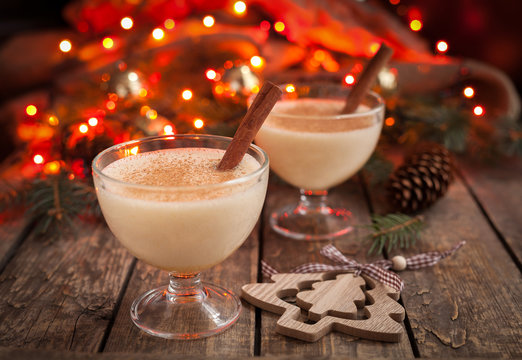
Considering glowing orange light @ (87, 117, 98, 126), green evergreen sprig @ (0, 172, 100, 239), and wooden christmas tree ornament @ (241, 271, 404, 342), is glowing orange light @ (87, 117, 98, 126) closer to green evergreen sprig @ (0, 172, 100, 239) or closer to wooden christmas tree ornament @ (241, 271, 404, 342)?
green evergreen sprig @ (0, 172, 100, 239)

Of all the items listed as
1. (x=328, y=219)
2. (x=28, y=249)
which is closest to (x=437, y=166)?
(x=328, y=219)

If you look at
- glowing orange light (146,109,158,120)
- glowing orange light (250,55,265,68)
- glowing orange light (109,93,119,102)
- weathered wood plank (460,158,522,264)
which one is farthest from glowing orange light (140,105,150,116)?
weathered wood plank (460,158,522,264)

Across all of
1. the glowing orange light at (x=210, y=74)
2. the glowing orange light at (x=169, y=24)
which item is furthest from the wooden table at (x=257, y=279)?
the glowing orange light at (x=169, y=24)

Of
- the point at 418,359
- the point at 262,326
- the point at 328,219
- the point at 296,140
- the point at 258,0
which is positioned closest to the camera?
the point at 418,359

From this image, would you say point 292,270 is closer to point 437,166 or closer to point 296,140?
point 296,140

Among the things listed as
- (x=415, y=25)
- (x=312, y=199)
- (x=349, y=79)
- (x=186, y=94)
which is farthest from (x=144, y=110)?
(x=415, y=25)

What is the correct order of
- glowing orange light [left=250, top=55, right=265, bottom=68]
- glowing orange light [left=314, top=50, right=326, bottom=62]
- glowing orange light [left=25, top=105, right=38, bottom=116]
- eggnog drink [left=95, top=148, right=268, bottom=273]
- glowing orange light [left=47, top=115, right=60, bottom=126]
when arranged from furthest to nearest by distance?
glowing orange light [left=314, top=50, right=326, bottom=62] < glowing orange light [left=250, top=55, right=265, bottom=68] < glowing orange light [left=25, top=105, right=38, bottom=116] < glowing orange light [left=47, top=115, right=60, bottom=126] < eggnog drink [left=95, top=148, right=268, bottom=273]

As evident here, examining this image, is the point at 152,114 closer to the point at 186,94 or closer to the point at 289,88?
the point at 186,94

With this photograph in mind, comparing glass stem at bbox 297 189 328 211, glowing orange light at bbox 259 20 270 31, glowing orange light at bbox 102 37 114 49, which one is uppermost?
glowing orange light at bbox 259 20 270 31
